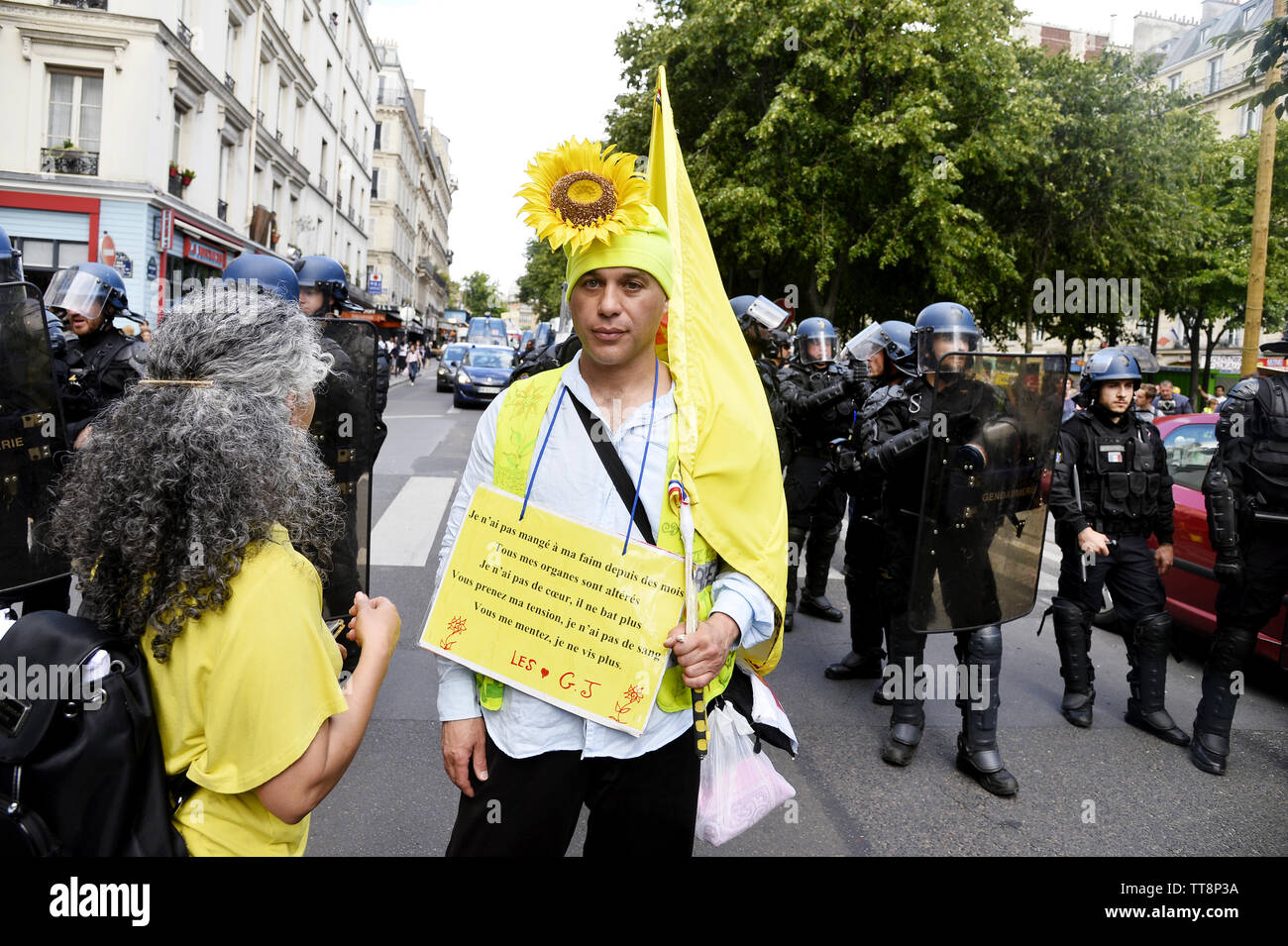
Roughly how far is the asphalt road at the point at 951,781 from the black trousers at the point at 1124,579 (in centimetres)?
66

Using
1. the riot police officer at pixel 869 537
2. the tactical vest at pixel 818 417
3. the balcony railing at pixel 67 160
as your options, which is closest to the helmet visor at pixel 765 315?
the tactical vest at pixel 818 417

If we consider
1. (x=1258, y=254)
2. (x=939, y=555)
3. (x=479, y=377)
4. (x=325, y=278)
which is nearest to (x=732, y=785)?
(x=939, y=555)

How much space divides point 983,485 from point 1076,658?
176 centimetres

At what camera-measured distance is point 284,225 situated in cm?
3266

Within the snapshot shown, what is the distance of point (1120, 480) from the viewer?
4730mm

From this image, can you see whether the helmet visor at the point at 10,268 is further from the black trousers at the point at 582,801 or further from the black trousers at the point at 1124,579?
the black trousers at the point at 1124,579

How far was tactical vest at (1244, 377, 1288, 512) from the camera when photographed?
4.29m

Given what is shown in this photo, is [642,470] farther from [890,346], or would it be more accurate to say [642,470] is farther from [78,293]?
[78,293]

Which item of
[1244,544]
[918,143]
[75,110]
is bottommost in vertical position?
[1244,544]

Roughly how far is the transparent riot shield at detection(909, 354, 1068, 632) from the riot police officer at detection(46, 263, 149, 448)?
3.94m

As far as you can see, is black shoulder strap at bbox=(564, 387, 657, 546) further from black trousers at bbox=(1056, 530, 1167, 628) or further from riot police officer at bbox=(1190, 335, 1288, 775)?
riot police officer at bbox=(1190, 335, 1288, 775)

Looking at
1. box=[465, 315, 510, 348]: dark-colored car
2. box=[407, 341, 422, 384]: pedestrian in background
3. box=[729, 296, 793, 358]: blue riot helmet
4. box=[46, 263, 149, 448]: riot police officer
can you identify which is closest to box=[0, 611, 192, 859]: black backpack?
box=[46, 263, 149, 448]: riot police officer
